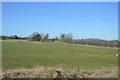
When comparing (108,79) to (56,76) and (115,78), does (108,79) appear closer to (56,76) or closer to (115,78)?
(115,78)

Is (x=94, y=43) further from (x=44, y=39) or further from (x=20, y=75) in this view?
(x=20, y=75)

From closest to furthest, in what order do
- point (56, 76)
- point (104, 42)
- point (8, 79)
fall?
point (8, 79)
point (56, 76)
point (104, 42)

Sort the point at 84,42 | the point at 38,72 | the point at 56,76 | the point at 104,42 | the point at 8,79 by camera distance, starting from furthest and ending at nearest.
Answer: the point at 84,42
the point at 104,42
the point at 38,72
the point at 56,76
the point at 8,79

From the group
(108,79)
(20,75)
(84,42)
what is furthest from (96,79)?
(84,42)

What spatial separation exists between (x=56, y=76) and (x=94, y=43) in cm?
7240

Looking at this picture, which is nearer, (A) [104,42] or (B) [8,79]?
(B) [8,79]

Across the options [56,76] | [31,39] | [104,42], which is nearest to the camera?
[56,76]

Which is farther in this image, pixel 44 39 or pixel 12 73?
pixel 44 39

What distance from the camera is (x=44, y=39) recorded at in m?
97.7

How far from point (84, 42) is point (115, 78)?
77.7m

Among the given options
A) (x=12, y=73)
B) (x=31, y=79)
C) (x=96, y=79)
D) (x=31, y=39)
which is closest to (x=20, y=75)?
(x=12, y=73)

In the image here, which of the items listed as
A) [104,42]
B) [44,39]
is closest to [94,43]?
[104,42]

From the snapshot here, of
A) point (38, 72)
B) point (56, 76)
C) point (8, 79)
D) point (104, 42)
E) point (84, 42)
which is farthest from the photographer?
Result: point (84, 42)

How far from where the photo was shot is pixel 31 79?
9.54 meters
